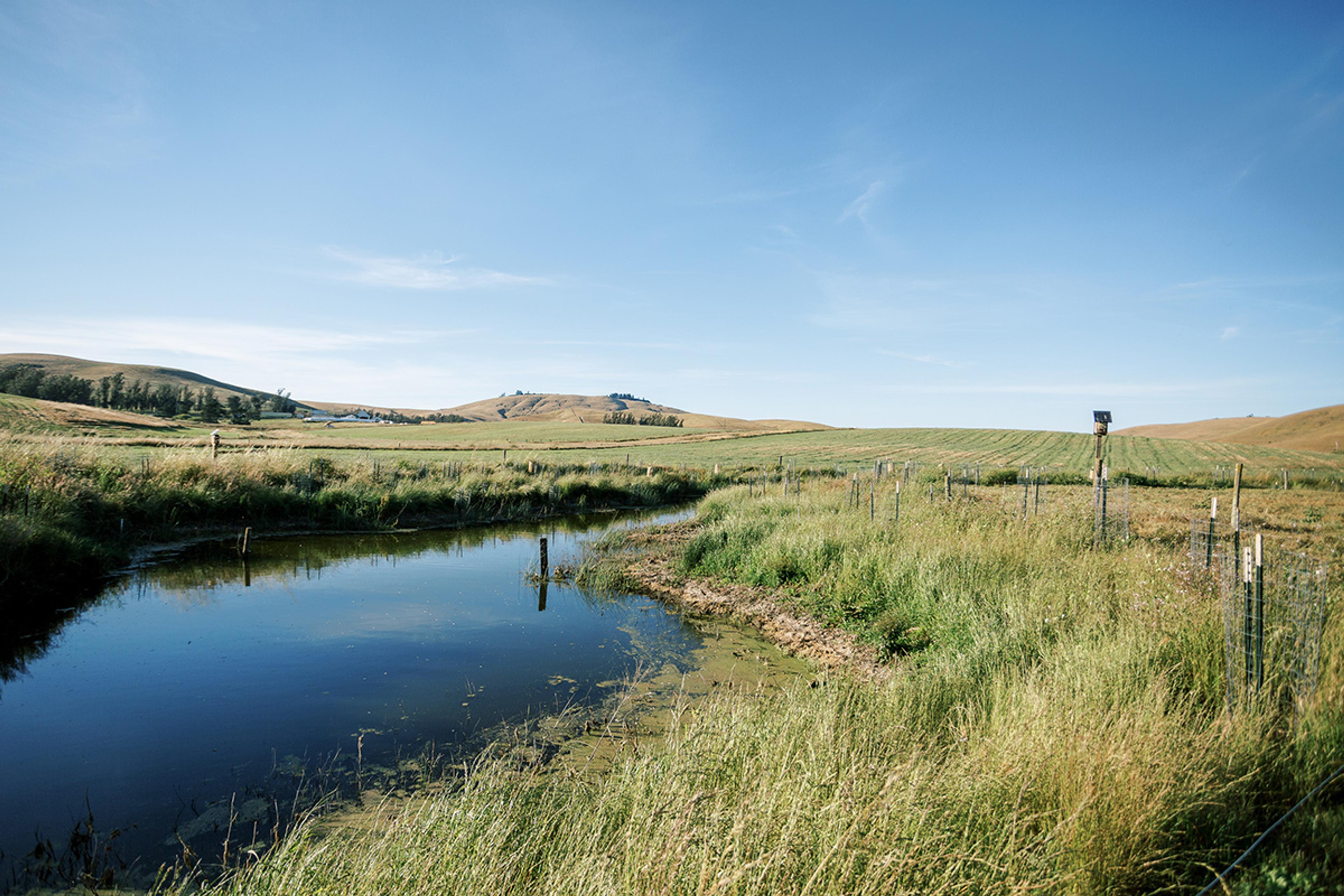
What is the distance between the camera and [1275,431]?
77.2m

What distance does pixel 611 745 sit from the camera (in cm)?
605

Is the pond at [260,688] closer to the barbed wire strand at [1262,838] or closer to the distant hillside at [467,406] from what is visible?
the barbed wire strand at [1262,838]

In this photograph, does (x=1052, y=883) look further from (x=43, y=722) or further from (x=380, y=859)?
(x=43, y=722)

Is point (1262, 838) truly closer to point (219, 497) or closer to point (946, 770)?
point (946, 770)

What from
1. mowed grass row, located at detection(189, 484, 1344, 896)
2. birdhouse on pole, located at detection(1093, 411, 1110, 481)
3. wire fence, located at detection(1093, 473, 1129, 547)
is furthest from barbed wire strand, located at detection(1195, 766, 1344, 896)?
birdhouse on pole, located at detection(1093, 411, 1110, 481)

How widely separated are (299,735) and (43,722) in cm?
248

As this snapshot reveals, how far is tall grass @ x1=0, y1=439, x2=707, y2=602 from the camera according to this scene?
11016mm

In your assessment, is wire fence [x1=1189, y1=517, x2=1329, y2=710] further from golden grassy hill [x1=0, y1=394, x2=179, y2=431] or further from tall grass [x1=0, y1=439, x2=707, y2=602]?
golden grassy hill [x1=0, y1=394, x2=179, y2=431]

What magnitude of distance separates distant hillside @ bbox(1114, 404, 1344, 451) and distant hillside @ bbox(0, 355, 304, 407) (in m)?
143

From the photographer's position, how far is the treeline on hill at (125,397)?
73.7 meters

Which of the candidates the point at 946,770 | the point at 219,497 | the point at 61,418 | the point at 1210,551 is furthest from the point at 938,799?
the point at 61,418

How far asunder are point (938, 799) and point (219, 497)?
18.4 meters

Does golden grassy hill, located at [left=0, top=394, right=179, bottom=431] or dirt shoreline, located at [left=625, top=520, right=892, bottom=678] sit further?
golden grassy hill, located at [left=0, top=394, right=179, bottom=431]

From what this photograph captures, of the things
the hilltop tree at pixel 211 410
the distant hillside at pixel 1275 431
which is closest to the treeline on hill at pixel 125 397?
the hilltop tree at pixel 211 410
